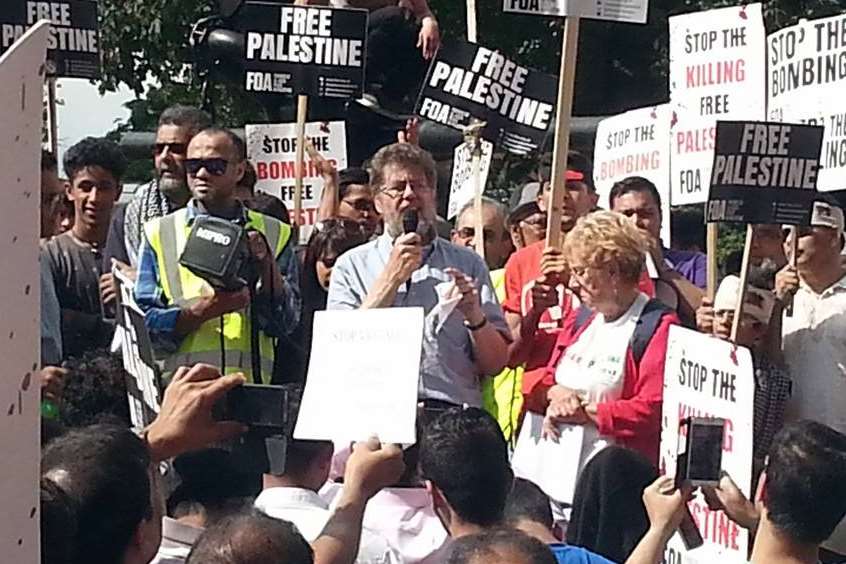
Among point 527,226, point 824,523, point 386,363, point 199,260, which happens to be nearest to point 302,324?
point 199,260

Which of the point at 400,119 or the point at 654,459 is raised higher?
the point at 400,119

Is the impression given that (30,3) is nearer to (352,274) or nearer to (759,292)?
(352,274)

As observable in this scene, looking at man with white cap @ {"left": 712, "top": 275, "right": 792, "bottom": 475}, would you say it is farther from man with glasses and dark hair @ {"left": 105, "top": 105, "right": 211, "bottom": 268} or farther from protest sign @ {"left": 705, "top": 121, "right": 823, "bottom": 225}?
man with glasses and dark hair @ {"left": 105, "top": 105, "right": 211, "bottom": 268}

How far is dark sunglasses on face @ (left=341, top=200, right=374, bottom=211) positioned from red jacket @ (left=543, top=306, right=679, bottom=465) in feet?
6.96

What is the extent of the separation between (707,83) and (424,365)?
2073 millimetres

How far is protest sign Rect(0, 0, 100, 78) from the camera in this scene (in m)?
7.17

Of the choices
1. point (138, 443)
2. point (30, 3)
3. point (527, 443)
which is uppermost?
point (30, 3)

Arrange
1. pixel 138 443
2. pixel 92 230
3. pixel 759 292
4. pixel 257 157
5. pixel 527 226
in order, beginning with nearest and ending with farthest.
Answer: pixel 138 443, pixel 759 292, pixel 92 230, pixel 527 226, pixel 257 157

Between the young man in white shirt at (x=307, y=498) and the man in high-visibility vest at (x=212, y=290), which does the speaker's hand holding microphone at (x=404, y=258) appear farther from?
the young man in white shirt at (x=307, y=498)

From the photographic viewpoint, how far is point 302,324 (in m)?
6.43

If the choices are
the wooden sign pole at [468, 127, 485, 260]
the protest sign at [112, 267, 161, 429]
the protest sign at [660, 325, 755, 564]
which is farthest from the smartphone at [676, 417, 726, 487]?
the wooden sign pole at [468, 127, 485, 260]

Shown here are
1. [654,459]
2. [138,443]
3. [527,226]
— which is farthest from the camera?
[527,226]

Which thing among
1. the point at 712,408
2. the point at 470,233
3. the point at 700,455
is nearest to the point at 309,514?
the point at 700,455

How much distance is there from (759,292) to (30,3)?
313cm
